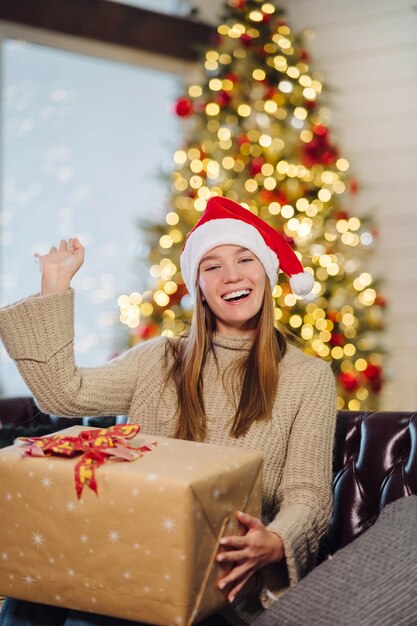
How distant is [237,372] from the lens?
207 centimetres

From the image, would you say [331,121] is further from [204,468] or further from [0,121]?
[204,468]

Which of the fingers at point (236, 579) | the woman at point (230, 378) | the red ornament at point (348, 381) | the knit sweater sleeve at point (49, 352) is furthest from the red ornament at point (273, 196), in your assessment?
the fingers at point (236, 579)

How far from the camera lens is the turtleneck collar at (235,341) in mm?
2104

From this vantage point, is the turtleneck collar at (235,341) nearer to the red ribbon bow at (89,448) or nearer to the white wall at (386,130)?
the red ribbon bow at (89,448)

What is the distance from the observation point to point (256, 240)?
2109 millimetres

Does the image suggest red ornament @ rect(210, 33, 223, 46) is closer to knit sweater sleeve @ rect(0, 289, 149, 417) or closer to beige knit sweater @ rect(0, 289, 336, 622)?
beige knit sweater @ rect(0, 289, 336, 622)

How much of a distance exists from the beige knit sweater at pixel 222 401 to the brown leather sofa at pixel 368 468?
207mm

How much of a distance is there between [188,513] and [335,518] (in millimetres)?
825

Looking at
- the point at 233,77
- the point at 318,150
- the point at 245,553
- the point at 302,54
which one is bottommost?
the point at 245,553

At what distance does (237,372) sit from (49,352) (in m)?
0.45

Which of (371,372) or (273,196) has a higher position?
(273,196)

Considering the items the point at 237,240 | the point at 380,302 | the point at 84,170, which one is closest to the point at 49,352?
the point at 237,240

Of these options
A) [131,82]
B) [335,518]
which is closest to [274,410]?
[335,518]

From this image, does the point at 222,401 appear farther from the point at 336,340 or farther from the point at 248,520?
the point at 336,340
